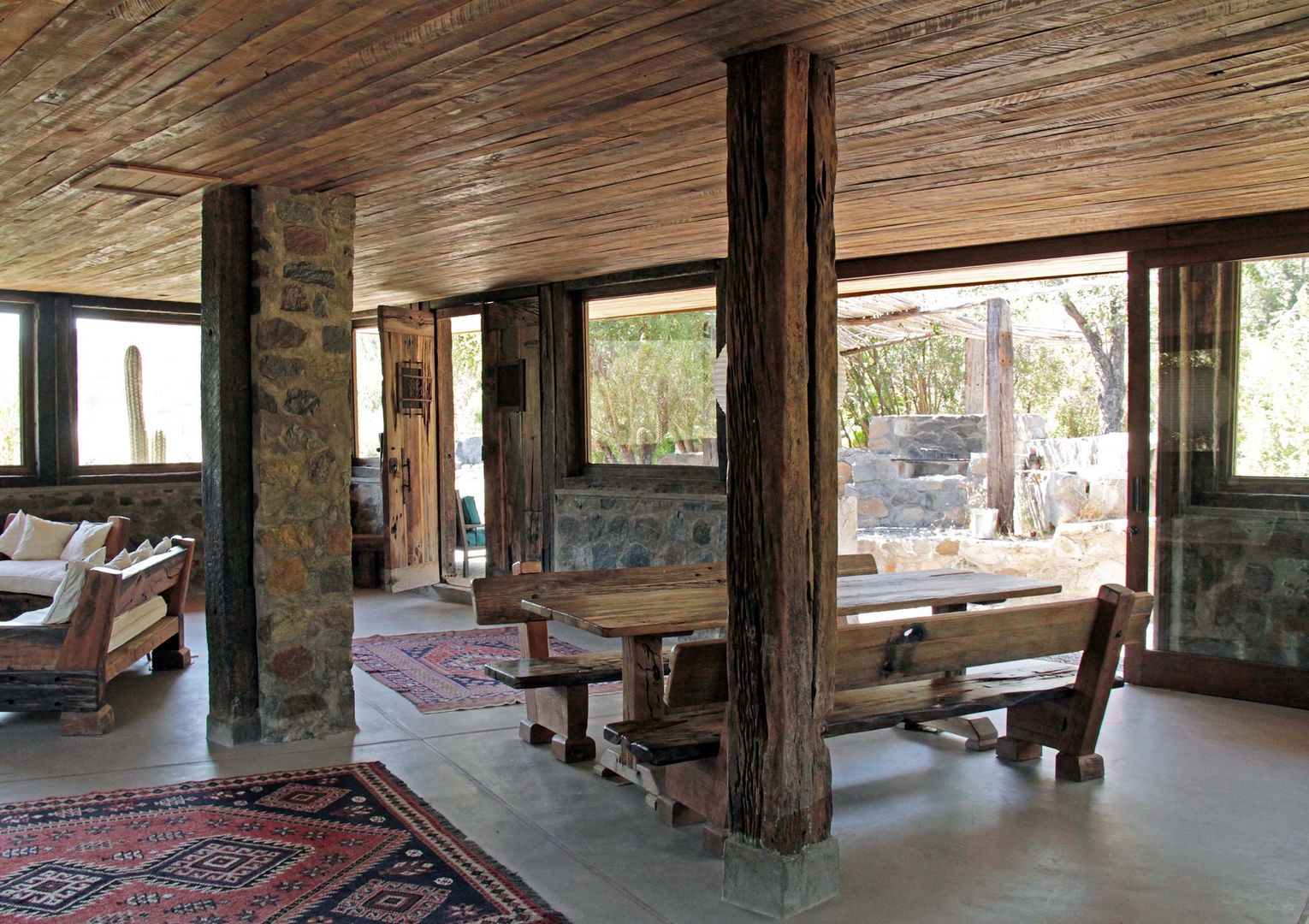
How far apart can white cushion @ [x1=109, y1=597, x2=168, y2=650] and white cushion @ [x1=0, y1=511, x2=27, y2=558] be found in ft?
6.77

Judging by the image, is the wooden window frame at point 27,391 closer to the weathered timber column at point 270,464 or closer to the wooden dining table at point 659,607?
the weathered timber column at point 270,464

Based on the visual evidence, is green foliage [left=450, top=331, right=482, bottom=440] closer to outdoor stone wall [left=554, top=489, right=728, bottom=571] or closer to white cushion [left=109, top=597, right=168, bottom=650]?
outdoor stone wall [left=554, top=489, right=728, bottom=571]

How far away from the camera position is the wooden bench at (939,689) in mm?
3289

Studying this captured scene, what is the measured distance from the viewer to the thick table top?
3.68 metres

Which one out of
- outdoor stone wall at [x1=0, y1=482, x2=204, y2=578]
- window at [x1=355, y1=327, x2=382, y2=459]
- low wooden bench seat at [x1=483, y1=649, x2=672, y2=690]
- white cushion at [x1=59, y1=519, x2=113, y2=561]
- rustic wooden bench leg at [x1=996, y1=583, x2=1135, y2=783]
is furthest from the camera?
window at [x1=355, y1=327, x2=382, y2=459]

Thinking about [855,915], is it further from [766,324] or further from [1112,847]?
[766,324]

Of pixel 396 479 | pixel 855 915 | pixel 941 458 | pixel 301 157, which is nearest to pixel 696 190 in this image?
pixel 301 157

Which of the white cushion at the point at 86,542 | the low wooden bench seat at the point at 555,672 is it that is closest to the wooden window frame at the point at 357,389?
the white cushion at the point at 86,542

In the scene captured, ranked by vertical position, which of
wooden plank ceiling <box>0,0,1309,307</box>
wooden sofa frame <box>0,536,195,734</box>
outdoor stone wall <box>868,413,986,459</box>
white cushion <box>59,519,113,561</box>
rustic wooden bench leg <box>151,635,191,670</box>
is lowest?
rustic wooden bench leg <box>151,635,191,670</box>

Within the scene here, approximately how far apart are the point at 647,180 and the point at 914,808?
8.78 ft

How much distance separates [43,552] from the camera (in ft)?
24.1

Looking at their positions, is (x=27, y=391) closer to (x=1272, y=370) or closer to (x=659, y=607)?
(x=659, y=607)

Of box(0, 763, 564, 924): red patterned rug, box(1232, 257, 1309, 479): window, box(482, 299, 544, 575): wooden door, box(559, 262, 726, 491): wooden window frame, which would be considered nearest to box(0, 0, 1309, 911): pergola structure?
box(1232, 257, 1309, 479): window

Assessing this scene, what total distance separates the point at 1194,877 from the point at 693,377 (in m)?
4.55
